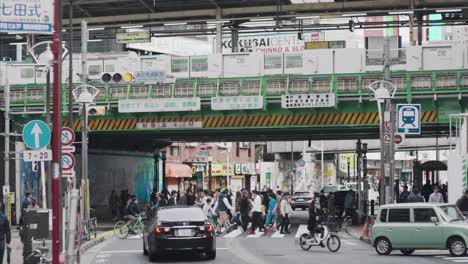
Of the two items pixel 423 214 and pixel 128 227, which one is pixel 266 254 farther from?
pixel 128 227

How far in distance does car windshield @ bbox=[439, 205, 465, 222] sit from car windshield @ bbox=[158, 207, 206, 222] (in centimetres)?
645

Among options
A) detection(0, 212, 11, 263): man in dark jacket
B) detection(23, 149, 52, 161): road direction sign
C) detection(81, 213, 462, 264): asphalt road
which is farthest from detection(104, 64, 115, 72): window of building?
detection(23, 149, 52, 161): road direction sign

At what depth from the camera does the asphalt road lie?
24938 mm

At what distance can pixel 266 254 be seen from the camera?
91.0 feet

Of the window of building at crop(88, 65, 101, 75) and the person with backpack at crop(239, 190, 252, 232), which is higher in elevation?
the window of building at crop(88, 65, 101, 75)

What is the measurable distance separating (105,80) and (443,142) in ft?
159

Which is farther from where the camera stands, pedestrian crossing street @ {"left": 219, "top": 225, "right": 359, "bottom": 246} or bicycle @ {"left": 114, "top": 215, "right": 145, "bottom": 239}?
bicycle @ {"left": 114, "top": 215, "right": 145, "bottom": 239}

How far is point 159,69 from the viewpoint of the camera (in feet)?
145

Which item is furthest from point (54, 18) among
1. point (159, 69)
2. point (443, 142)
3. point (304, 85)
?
point (443, 142)

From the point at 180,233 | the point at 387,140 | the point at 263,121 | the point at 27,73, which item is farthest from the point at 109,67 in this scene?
the point at 180,233

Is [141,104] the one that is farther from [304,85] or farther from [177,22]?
[177,22]

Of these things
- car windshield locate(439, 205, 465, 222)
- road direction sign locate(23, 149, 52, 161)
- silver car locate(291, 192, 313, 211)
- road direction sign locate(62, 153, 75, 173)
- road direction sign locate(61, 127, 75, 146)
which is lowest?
silver car locate(291, 192, 313, 211)

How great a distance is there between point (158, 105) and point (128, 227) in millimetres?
6813

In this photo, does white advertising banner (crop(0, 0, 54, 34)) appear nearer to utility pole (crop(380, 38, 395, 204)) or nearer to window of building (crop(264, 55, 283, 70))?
utility pole (crop(380, 38, 395, 204))
